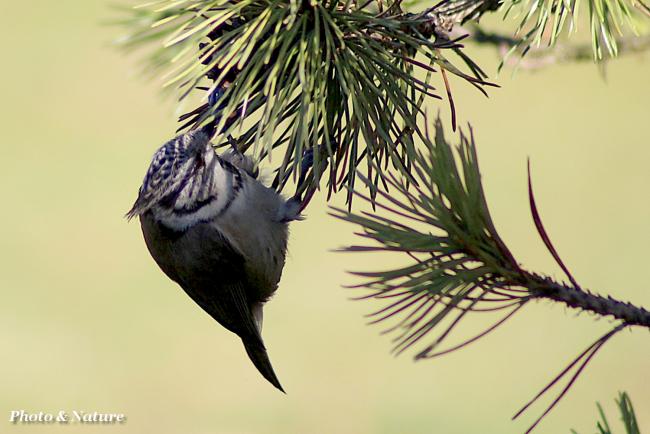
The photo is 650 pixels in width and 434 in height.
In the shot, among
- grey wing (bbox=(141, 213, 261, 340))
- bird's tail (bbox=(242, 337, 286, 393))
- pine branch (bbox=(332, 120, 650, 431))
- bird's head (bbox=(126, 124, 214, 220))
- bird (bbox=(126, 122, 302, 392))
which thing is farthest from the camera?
bird's tail (bbox=(242, 337, 286, 393))

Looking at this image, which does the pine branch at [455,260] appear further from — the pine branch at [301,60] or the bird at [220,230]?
the bird at [220,230]

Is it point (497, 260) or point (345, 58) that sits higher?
point (345, 58)

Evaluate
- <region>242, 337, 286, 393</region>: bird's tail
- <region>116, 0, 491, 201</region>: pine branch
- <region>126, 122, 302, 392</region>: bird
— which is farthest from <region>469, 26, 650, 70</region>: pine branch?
<region>242, 337, 286, 393</region>: bird's tail

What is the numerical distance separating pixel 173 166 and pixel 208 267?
360mm

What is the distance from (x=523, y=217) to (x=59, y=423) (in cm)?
260

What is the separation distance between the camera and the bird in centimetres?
172

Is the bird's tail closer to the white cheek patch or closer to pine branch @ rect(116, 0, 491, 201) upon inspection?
the white cheek patch

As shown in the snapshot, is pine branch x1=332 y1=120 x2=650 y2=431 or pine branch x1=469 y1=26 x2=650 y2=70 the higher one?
pine branch x1=469 y1=26 x2=650 y2=70

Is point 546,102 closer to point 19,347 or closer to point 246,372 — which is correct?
point 246,372

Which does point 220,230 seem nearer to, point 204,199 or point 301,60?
point 204,199

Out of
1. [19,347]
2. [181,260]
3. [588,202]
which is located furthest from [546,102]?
[181,260]

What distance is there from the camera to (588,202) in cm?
577

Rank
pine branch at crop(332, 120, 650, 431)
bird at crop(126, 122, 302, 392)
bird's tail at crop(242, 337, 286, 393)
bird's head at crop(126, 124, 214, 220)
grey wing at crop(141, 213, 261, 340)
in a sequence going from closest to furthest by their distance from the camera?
pine branch at crop(332, 120, 650, 431)
bird's head at crop(126, 124, 214, 220)
bird at crop(126, 122, 302, 392)
grey wing at crop(141, 213, 261, 340)
bird's tail at crop(242, 337, 286, 393)

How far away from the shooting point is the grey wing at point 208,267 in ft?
6.17
